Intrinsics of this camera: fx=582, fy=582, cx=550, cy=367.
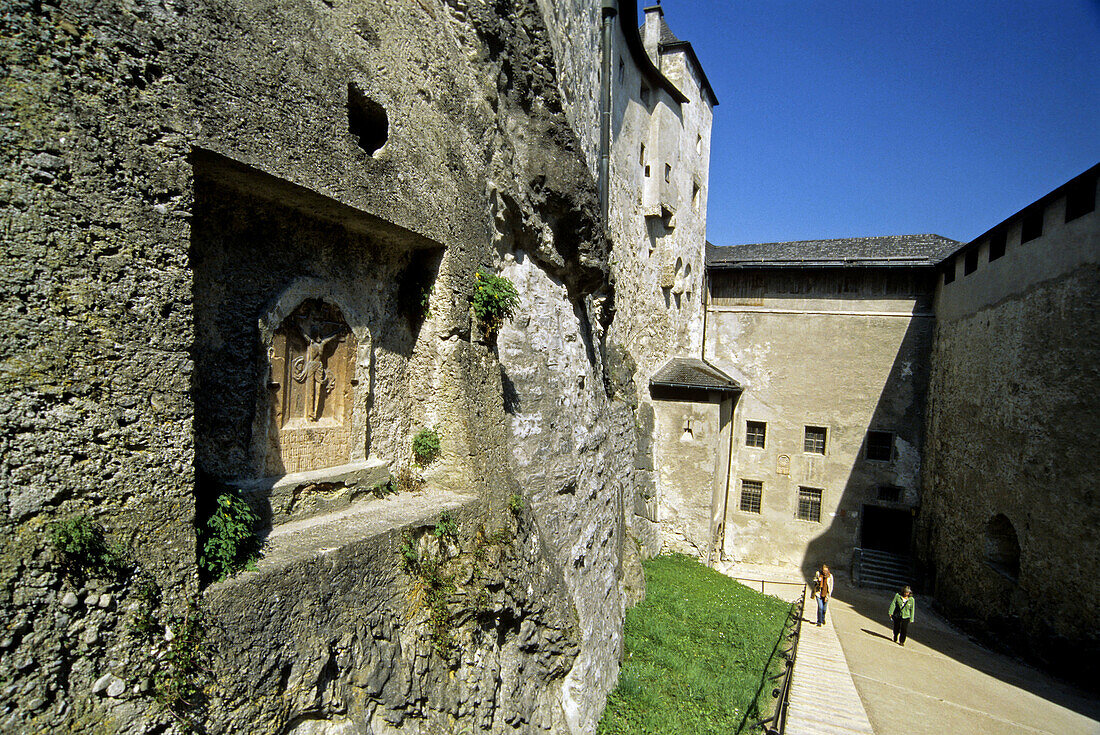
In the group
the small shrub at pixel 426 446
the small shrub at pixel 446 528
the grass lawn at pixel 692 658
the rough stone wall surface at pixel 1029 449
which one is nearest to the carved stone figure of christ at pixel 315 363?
the small shrub at pixel 426 446

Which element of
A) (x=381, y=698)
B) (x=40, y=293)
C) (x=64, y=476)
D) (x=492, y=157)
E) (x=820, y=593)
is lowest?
(x=820, y=593)

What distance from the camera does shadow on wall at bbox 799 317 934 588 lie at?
1648 centimetres

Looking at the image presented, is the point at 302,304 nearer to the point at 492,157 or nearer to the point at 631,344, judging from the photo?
the point at 492,157

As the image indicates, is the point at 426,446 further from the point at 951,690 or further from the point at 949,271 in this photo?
the point at 949,271

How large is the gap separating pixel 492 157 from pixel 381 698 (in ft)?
16.0

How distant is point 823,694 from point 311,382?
26.6 ft

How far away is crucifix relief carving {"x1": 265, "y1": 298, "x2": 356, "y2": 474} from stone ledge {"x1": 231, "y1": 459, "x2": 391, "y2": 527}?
0.13 m

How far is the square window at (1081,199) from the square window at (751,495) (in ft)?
32.8

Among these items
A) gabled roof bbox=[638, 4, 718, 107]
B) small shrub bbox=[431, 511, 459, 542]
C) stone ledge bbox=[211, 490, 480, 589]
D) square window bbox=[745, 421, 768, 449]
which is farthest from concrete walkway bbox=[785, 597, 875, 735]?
gabled roof bbox=[638, 4, 718, 107]

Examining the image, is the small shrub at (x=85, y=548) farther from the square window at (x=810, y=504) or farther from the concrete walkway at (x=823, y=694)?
the square window at (x=810, y=504)

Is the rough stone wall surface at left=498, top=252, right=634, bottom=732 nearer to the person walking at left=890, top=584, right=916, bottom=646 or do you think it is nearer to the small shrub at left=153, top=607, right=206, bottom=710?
the small shrub at left=153, top=607, right=206, bottom=710

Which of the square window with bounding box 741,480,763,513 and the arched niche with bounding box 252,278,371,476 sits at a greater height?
the arched niche with bounding box 252,278,371,476

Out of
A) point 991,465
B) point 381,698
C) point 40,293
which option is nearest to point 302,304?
point 40,293

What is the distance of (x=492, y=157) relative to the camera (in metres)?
5.95
